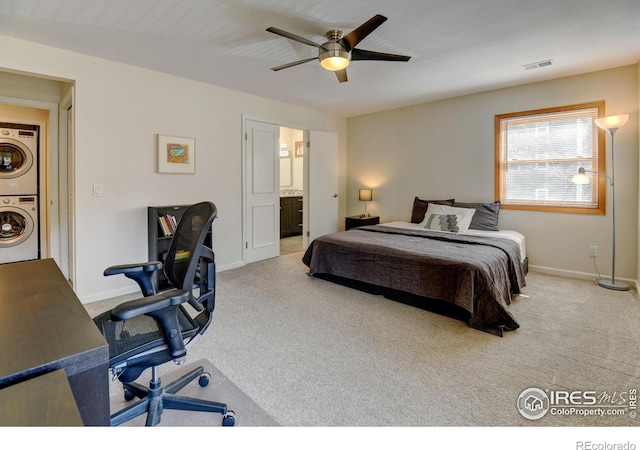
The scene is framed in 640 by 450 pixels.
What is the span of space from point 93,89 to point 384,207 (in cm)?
436

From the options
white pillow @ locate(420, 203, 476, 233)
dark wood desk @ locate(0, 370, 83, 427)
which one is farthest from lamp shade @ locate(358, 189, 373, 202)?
dark wood desk @ locate(0, 370, 83, 427)

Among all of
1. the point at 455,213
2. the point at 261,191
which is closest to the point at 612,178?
the point at 455,213

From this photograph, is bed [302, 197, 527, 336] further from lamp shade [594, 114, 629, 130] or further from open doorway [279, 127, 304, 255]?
open doorway [279, 127, 304, 255]

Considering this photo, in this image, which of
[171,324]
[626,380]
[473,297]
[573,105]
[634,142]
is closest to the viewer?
[171,324]

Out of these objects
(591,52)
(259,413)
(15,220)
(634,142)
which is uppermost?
(591,52)

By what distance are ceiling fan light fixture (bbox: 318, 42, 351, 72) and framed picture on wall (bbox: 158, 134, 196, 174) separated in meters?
2.09

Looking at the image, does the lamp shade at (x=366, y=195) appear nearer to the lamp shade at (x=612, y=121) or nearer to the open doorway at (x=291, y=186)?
the open doorway at (x=291, y=186)

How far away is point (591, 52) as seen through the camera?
3.17 meters

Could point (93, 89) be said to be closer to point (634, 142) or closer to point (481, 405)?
point (481, 405)

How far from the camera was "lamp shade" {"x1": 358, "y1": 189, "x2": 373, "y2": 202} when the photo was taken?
5793 mm

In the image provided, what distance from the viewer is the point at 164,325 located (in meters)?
1.32

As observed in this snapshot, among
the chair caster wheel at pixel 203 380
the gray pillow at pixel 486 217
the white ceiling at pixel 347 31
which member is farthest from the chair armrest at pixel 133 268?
the gray pillow at pixel 486 217

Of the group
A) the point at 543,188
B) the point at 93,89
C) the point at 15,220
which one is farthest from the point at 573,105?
the point at 15,220
